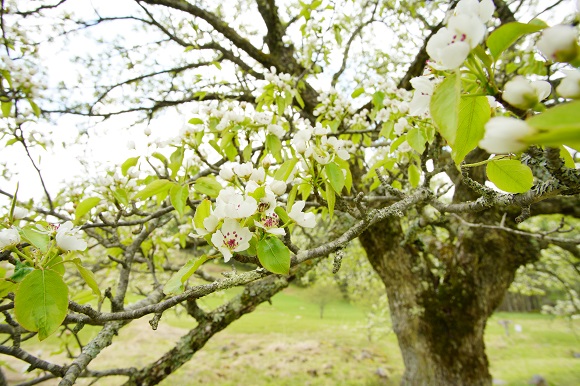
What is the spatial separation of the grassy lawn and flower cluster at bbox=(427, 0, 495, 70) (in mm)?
7743

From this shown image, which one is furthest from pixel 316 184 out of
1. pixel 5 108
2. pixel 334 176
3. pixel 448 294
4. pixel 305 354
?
pixel 305 354

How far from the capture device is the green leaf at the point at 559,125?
277mm

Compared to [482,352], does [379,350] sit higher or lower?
lower

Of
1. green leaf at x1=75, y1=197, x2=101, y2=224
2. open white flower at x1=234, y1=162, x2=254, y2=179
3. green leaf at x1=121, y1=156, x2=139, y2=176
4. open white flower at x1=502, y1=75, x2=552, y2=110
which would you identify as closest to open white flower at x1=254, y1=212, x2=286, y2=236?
open white flower at x1=234, y1=162, x2=254, y2=179

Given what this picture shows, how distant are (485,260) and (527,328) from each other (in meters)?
18.9

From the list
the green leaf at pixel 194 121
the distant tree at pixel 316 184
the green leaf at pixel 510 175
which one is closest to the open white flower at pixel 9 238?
the distant tree at pixel 316 184

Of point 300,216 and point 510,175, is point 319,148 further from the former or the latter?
point 510,175

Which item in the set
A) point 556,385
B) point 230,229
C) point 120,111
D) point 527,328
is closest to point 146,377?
point 230,229

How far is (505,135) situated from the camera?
41 cm

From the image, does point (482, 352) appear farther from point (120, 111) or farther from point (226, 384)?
point (226, 384)

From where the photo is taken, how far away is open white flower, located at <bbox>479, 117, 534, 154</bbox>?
1.29 feet

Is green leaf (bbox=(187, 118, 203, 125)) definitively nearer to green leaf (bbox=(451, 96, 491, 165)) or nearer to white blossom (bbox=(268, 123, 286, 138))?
white blossom (bbox=(268, 123, 286, 138))

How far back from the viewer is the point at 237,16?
4.66 meters

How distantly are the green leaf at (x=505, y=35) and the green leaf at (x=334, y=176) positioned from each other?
597 millimetres
